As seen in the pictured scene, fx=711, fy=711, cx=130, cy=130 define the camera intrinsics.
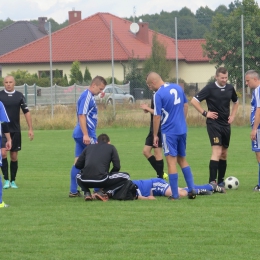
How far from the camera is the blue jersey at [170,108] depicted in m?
10.1

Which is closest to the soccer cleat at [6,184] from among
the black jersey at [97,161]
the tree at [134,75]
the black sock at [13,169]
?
the black sock at [13,169]

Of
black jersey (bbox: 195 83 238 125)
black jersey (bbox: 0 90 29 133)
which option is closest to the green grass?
black jersey (bbox: 195 83 238 125)

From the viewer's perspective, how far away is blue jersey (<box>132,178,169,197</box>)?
10.8 metres

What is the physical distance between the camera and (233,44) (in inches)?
1139

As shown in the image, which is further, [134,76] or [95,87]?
[134,76]

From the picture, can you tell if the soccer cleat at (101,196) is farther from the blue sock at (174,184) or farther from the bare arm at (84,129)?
the blue sock at (174,184)

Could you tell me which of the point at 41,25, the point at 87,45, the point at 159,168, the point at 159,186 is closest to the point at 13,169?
the point at 159,168

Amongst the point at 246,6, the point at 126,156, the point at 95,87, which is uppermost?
the point at 246,6

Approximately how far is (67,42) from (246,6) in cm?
1915

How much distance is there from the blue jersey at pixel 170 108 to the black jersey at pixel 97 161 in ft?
2.79

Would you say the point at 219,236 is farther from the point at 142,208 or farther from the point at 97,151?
the point at 97,151

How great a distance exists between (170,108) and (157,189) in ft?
4.82

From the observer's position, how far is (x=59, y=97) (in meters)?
34.4

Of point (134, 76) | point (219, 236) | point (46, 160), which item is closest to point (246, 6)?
point (134, 76)
